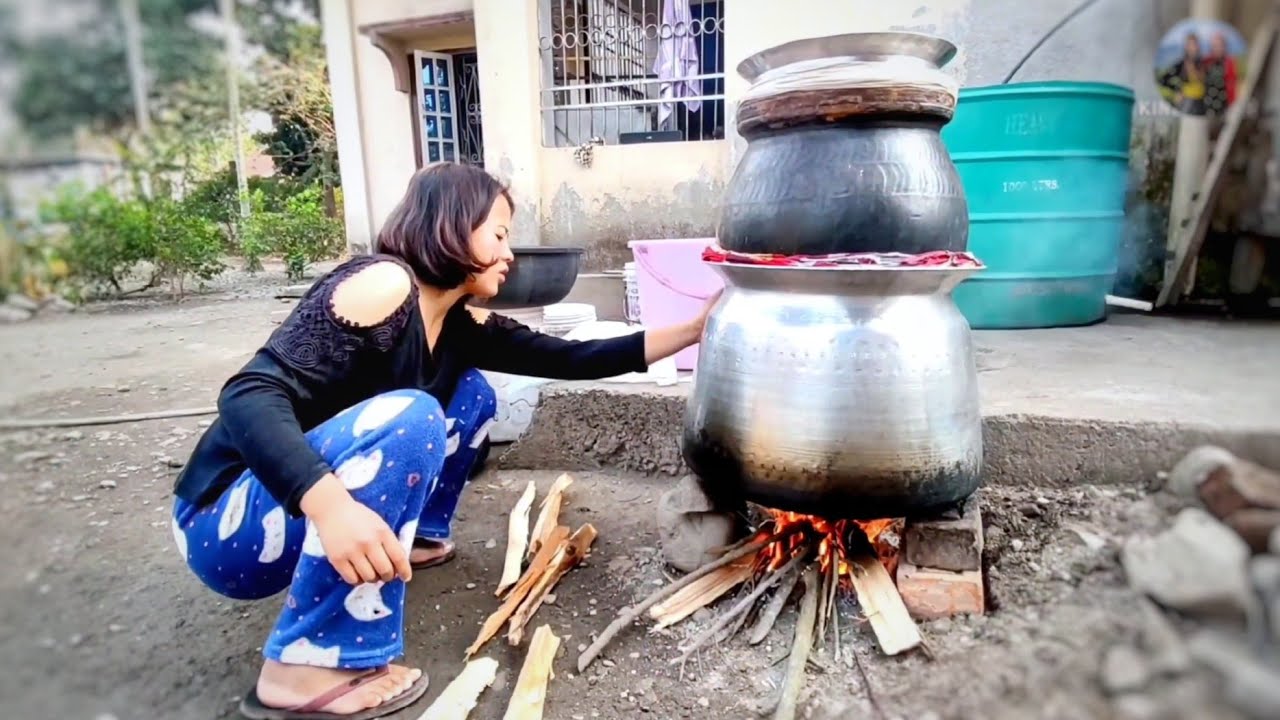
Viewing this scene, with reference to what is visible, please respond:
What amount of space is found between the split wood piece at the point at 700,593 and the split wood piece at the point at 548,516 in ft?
1.58

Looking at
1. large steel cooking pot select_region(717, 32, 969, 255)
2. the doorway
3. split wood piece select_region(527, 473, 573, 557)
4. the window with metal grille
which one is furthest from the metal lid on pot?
the doorway

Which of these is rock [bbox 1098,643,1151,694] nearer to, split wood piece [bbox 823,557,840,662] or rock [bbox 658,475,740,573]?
split wood piece [bbox 823,557,840,662]

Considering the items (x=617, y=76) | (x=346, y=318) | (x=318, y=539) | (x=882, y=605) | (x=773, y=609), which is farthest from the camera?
(x=617, y=76)

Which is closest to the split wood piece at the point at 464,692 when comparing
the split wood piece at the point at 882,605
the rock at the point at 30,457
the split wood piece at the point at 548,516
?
the split wood piece at the point at 548,516

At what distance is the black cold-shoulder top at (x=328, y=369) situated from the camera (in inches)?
49.3

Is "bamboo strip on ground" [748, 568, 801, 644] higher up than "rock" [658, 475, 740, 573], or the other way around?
"rock" [658, 475, 740, 573]

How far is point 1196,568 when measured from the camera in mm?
362

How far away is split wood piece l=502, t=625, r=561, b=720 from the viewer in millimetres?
1450

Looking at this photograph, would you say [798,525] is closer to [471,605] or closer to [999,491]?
[999,491]

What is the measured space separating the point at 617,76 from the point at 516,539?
5.22 metres

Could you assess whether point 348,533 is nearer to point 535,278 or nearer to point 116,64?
point 116,64

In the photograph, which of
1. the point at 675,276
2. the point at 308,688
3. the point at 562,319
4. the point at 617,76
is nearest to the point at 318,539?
the point at 308,688

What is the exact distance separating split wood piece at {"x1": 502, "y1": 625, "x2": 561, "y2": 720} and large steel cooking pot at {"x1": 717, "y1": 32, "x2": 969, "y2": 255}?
102cm

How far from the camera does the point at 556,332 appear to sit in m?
3.17
